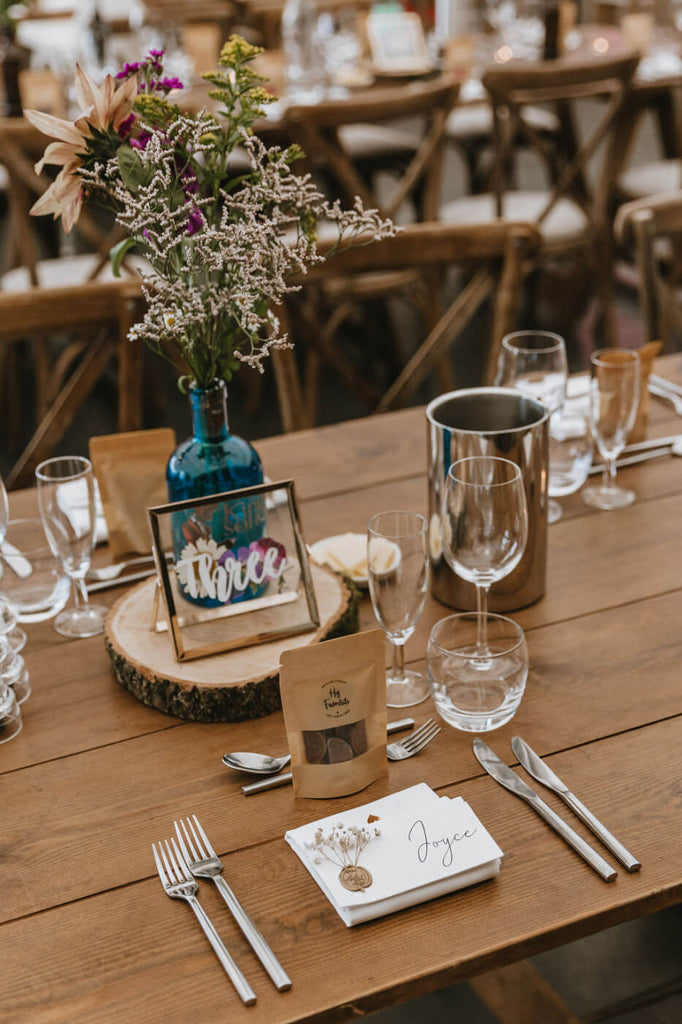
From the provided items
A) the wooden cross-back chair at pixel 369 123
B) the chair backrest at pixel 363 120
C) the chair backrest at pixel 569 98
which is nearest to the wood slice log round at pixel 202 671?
the wooden cross-back chair at pixel 369 123

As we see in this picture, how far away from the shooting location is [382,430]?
5.56ft

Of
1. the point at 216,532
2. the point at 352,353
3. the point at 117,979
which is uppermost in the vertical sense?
the point at 216,532

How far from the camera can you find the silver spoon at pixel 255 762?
99 cm

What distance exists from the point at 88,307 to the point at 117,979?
1198 millimetres

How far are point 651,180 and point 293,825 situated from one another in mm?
3396

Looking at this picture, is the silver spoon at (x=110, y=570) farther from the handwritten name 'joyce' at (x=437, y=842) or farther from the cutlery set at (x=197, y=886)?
the handwritten name 'joyce' at (x=437, y=842)

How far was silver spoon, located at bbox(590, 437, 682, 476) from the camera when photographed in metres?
1.53

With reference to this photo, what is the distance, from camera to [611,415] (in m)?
1.41

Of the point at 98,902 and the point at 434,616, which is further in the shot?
the point at 434,616

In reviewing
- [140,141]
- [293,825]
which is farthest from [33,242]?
[293,825]

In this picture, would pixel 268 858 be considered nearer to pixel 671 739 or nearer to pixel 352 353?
pixel 671 739

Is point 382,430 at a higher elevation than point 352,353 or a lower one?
higher

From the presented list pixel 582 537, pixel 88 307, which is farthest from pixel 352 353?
pixel 582 537

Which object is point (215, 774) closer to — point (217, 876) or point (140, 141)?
point (217, 876)
